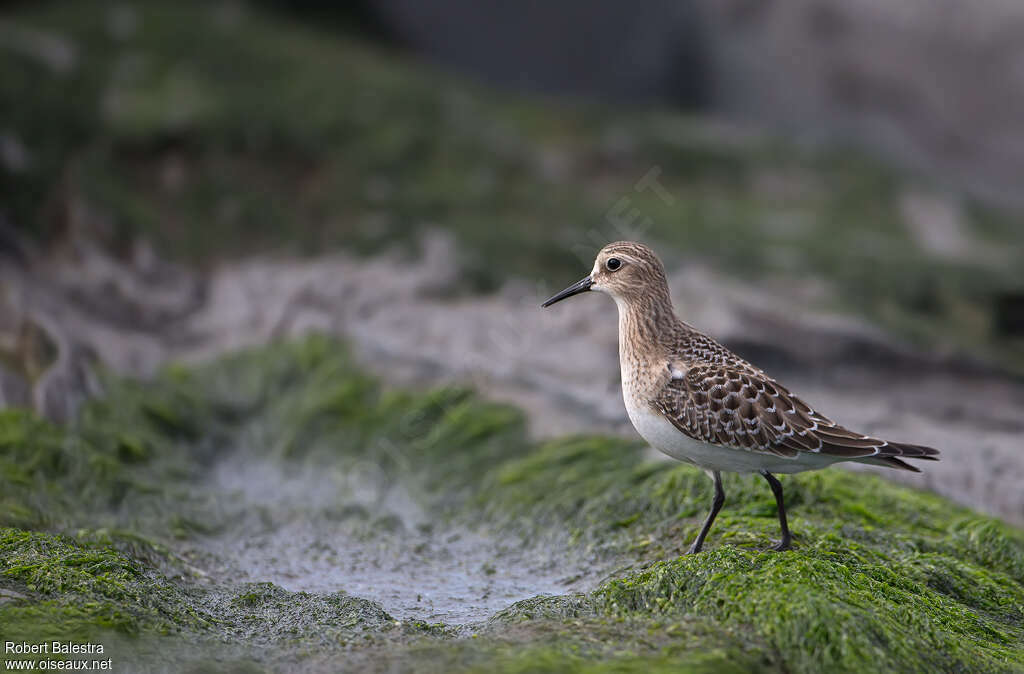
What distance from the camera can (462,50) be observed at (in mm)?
13555

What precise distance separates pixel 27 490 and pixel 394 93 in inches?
263

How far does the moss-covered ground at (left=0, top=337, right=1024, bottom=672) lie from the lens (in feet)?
13.5

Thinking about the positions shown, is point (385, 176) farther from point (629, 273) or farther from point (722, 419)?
point (722, 419)

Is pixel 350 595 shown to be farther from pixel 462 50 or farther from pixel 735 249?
pixel 462 50

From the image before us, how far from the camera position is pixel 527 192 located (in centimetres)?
1080

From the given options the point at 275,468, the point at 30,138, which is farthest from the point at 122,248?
the point at 275,468

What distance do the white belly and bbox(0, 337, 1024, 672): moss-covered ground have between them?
398 mm

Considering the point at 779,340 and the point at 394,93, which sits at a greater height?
the point at 394,93

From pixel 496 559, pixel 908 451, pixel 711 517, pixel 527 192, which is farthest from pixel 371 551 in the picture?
pixel 527 192

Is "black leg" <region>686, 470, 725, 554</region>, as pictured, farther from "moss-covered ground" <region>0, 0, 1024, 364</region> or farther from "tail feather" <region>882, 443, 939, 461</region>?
Answer: "moss-covered ground" <region>0, 0, 1024, 364</region>

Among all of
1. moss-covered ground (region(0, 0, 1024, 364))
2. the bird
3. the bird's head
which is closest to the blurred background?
moss-covered ground (region(0, 0, 1024, 364))

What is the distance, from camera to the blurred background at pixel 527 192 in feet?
26.9

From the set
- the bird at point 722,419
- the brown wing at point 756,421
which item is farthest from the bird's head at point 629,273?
the brown wing at point 756,421

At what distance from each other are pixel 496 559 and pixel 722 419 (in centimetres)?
177
